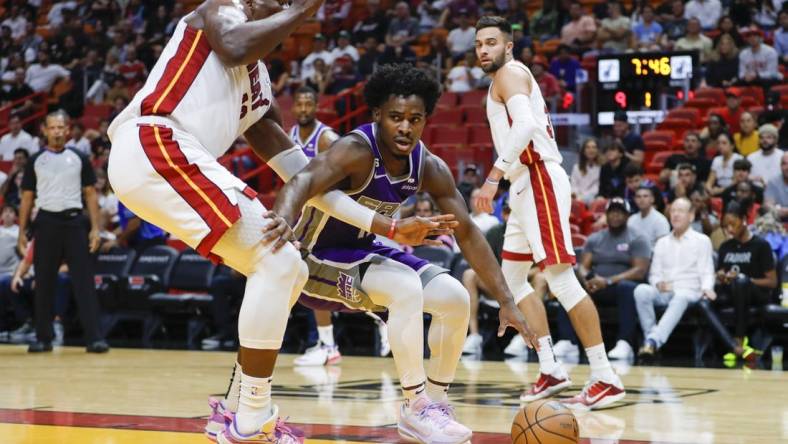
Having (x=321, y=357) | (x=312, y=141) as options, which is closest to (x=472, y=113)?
(x=312, y=141)

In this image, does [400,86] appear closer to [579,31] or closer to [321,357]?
[321,357]

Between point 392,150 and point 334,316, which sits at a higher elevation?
point 392,150

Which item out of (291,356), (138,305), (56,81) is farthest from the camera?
(56,81)

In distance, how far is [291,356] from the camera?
31.7ft

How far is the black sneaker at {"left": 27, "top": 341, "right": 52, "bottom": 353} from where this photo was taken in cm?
999

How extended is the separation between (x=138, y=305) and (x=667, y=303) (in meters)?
5.42

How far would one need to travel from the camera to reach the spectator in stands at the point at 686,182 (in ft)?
36.6

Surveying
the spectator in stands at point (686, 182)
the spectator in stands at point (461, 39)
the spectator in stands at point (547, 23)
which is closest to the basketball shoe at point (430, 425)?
the spectator in stands at point (686, 182)

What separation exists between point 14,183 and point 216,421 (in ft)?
37.3

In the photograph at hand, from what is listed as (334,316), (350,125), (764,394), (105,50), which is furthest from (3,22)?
(764,394)

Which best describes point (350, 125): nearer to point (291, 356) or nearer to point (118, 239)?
point (118, 239)

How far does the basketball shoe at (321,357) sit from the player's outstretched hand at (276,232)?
4622mm

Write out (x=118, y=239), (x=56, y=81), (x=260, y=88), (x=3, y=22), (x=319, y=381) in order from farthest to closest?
(x=3, y=22)
(x=56, y=81)
(x=118, y=239)
(x=319, y=381)
(x=260, y=88)

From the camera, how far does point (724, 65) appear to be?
1466 cm
